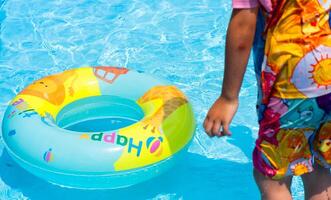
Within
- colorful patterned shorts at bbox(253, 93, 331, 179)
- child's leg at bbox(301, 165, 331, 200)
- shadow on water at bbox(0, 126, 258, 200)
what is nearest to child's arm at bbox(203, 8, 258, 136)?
colorful patterned shorts at bbox(253, 93, 331, 179)

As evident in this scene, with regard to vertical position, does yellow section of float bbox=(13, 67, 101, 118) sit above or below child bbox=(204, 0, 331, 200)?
below

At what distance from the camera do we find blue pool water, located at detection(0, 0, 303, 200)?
3131mm

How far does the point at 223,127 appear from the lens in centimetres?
209

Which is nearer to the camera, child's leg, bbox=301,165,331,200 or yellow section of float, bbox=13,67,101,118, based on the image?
child's leg, bbox=301,165,331,200

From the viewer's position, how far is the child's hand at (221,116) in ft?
6.82

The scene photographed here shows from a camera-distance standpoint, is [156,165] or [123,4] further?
[123,4]

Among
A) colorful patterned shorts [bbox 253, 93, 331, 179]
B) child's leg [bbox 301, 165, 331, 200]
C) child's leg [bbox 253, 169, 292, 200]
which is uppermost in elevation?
colorful patterned shorts [bbox 253, 93, 331, 179]

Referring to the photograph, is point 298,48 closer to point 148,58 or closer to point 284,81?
point 284,81

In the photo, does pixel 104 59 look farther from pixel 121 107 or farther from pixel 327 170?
pixel 327 170

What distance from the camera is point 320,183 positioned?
92.6 inches

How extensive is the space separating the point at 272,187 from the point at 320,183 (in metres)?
0.23

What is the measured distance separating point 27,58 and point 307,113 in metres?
2.79

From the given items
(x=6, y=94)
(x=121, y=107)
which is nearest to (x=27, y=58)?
(x=6, y=94)

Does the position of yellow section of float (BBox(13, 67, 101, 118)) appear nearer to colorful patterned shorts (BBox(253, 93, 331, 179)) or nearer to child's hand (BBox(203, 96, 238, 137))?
child's hand (BBox(203, 96, 238, 137))
